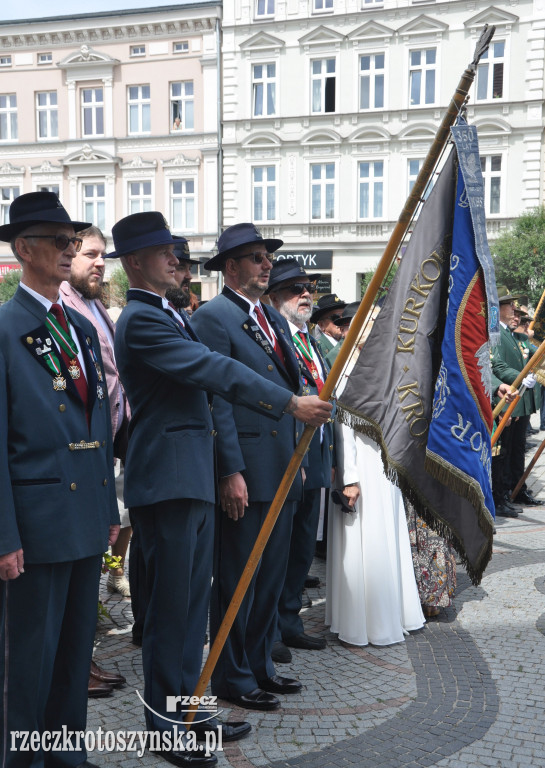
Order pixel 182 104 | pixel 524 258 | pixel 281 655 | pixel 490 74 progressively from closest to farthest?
pixel 281 655
pixel 524 258
pixel 490 74
pixel 182 104

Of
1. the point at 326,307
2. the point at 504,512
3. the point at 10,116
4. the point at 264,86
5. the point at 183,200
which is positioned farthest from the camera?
the point at 10,116

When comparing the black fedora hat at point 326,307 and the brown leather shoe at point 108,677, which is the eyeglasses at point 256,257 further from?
the black fedora hat at point 326,307

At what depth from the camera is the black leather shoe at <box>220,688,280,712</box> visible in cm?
363

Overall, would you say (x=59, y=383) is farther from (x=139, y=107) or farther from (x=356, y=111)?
(x=139, y=107)

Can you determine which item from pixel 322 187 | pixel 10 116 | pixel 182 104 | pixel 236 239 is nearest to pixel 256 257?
pixel 236 239

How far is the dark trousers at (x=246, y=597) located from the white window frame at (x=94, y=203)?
1093 inches

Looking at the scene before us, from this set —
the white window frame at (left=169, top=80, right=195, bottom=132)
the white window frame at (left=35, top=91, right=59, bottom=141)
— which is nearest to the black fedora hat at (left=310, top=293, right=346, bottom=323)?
the white window frame at (left=169, top=80, right=195, bottom=132)

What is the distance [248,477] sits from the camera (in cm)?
365

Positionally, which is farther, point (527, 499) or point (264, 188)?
point (264, 188)

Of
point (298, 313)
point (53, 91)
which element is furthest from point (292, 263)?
point (53, 91)

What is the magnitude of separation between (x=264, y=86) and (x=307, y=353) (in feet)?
82.6

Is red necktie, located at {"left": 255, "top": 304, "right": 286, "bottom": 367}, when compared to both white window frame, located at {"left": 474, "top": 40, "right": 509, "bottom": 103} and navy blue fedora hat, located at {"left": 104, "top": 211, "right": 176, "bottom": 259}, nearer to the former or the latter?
navy blue fedora hat, located at {"left": 104, "top": 211, "right": 176, "bottom": 259}

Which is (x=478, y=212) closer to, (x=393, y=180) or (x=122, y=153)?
(x=393, y=180)

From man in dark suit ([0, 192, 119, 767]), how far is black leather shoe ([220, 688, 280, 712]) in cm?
89
